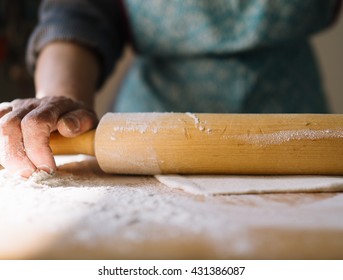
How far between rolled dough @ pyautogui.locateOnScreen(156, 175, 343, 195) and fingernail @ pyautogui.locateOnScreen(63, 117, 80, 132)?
0.54 ft

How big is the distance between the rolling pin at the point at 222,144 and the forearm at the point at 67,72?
320mm

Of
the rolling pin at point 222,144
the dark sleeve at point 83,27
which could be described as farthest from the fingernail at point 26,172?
the dark sleeve at point 83,27

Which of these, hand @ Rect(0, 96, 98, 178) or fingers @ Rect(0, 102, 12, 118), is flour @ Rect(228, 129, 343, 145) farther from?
fingers @ Rect(0, 102, 12, 118)

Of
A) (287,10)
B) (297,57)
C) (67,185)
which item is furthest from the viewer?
(297,57)

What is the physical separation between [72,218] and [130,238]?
0.09 meters

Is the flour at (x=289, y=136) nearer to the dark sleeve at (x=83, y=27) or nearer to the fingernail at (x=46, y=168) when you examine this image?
the fingernail at (x=46, y=168)

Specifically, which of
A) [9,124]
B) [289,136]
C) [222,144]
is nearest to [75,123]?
[9,124]

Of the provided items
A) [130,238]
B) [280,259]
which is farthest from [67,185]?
[280,259]

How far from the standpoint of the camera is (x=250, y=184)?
2.00 feet

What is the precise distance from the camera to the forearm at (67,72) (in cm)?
97

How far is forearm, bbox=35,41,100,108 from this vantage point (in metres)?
0.97

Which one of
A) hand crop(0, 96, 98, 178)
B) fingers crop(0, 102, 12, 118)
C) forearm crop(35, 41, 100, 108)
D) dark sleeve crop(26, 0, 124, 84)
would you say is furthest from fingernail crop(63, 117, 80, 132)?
dark sleeve crop(26, 0, 124, 84)

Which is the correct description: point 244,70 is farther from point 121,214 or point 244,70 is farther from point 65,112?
point 121,214

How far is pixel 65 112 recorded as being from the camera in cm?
71
